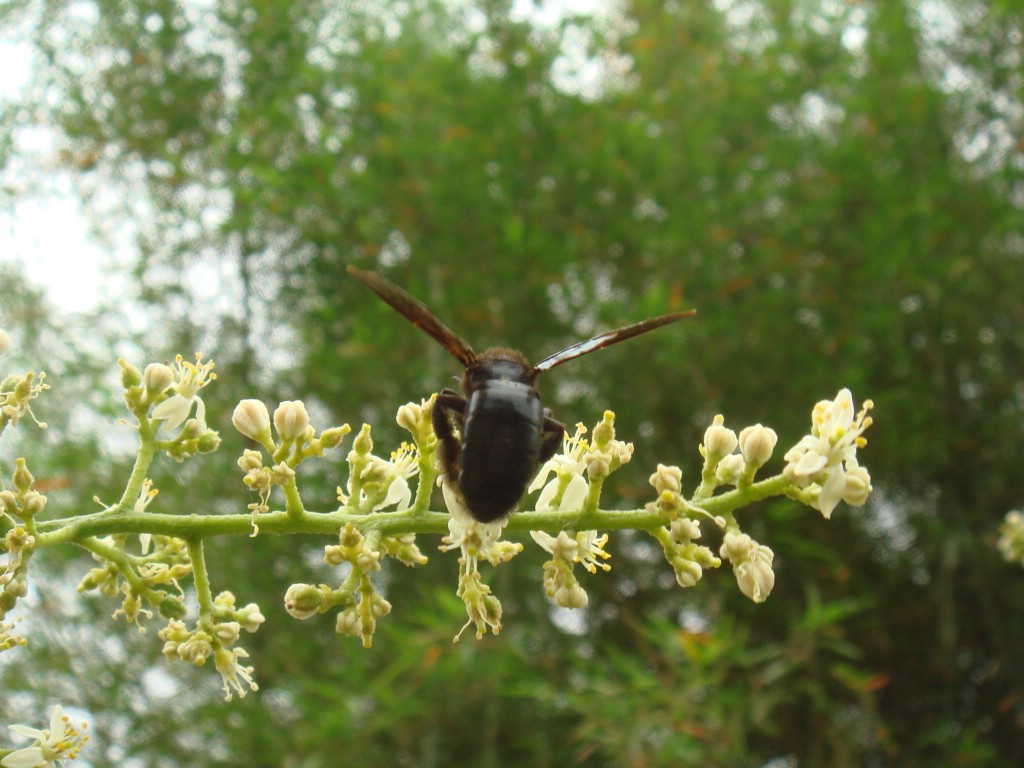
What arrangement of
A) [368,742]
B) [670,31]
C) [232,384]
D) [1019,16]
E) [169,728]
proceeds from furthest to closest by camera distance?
[670,31] → [1019,16] → [232,384] → [169,728] → [368,742]

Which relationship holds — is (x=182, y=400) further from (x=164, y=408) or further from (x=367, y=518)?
(x=367, y=518)

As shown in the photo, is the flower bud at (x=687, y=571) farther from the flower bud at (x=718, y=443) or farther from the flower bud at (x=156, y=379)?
the flower bud at (x=156, y=379)

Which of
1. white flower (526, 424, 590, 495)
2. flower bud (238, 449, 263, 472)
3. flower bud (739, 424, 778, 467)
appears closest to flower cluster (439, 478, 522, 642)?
white flower (526, 424, 590, 495)

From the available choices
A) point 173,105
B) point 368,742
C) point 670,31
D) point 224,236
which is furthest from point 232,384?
point 670,31

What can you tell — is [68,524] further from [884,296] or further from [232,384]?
[884,296]

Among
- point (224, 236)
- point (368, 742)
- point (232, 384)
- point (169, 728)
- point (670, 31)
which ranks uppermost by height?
point (670, 31)

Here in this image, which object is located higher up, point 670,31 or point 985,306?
point 670,31

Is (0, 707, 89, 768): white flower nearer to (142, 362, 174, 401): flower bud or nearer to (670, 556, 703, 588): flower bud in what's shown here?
(142, 362, 174, 401): flower bud
